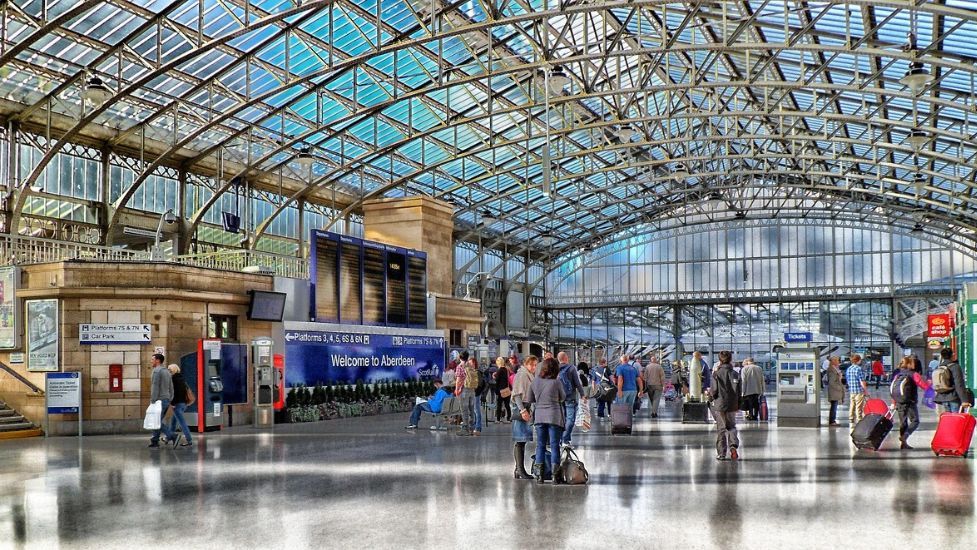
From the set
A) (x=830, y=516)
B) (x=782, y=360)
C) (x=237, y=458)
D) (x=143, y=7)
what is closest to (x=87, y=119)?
(x=143, y=7)

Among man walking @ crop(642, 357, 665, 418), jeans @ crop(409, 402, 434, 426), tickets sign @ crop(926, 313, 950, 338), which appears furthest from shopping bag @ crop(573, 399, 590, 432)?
tickets sign @ crop(926, 313, 950, 338)

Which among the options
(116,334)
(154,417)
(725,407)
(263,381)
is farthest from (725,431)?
(116,334)

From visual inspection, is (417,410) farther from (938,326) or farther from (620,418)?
(938,326)

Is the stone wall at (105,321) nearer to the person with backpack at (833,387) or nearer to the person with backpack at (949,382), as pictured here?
the person with backpack at (833,387)

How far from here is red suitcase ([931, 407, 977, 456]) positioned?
1295 cm

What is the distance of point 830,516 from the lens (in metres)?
8.12

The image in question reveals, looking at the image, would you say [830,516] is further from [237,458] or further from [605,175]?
[605,175]

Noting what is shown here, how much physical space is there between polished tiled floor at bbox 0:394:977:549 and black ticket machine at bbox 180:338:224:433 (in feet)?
10.6

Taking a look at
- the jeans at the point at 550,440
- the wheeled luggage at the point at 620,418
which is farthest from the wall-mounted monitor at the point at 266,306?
the jeans at the point at 550,440

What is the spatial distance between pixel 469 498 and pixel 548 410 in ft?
4.71

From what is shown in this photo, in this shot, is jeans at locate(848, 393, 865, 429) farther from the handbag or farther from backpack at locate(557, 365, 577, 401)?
A: the handbag

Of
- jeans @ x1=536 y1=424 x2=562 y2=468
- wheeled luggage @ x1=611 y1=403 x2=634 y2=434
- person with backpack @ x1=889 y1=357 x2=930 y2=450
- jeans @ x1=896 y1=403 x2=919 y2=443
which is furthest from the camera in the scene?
wheeled luggage @ x1=611 y1=403 x2=634 y2=434

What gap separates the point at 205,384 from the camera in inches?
731

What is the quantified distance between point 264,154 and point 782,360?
20.9 metres
